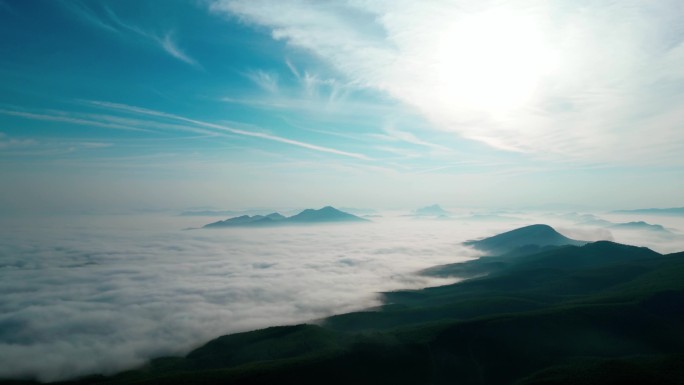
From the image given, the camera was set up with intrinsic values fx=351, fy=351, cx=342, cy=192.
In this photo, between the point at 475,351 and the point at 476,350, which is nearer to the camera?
the point at 475,351

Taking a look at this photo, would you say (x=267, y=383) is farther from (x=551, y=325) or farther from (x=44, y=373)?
(x=551, y=325)

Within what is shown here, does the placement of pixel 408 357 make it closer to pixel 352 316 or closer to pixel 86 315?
pixel 352 316

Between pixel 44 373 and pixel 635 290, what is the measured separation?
254 meters

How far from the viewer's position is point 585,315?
463 feet

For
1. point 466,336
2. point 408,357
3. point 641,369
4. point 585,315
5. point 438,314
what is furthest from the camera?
point 438,314

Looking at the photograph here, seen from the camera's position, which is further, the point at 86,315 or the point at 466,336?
the point at 86,315

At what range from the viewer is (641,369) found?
97.4 meters

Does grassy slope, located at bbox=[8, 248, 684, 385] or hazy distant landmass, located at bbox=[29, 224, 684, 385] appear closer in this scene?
hazy distant landmass, located at bbox=[29, 224, 684, 385]

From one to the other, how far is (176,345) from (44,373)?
141ft

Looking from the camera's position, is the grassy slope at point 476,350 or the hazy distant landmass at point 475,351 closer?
the hazy distant landmass at point 475,351

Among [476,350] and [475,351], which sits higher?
[476,350]

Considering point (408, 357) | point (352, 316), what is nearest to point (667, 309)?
point (408, 357)

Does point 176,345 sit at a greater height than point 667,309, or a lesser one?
lesser

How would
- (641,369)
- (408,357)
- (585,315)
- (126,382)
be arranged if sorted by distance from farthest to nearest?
(585,315), (408,357), (126,382), (641,369)
